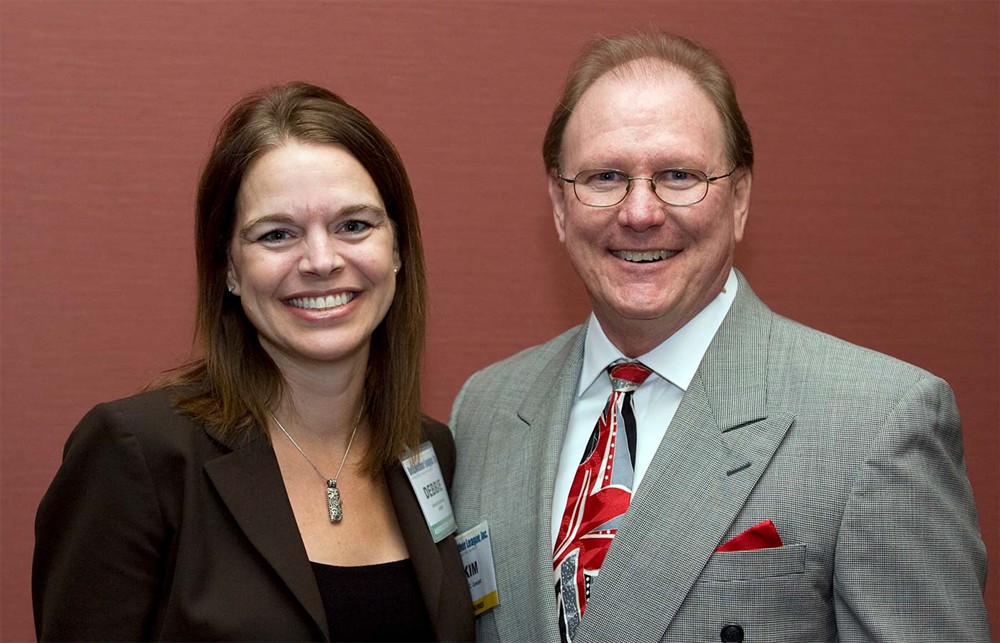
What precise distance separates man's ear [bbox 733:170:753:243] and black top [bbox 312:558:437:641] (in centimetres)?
99

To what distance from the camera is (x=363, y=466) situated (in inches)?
90.1

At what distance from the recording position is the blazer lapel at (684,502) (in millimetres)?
1835

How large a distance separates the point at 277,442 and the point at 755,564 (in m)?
1.03

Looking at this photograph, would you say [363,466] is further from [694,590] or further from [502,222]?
[502,222]

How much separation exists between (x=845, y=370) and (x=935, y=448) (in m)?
0.21

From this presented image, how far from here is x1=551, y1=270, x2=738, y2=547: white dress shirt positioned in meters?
2.03

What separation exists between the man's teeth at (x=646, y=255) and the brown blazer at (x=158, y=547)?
0.86 metres

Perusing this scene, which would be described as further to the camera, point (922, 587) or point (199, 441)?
point (199, 441)

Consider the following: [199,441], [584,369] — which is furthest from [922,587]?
[199,441]

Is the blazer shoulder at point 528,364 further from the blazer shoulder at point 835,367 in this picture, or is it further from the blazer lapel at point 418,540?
the blazer shoulder at point 835,367

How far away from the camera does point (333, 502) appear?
85.4 inches

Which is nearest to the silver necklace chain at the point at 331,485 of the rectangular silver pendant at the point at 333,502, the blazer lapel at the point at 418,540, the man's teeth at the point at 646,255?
the rectangular silver pendant at the point at 333,502

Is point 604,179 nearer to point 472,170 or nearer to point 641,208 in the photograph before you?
point 641,208

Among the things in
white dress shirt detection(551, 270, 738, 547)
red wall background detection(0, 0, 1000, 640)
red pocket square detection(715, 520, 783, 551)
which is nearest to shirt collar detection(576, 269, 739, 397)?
white dress shirt detection(551, 270, 738, 547)
